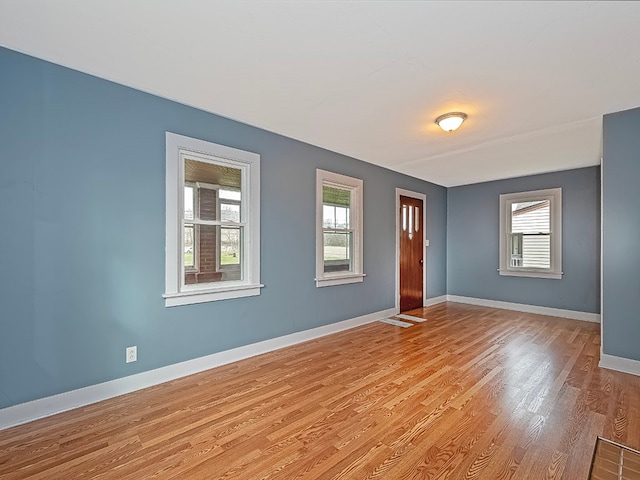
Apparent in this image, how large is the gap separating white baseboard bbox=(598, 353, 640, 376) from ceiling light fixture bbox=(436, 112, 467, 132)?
2876 millimetres

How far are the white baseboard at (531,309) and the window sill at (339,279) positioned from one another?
3.18 metres

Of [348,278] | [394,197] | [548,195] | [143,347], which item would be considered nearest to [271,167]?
[348,278]

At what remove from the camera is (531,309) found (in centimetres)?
582

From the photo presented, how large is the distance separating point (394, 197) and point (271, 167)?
2.67m

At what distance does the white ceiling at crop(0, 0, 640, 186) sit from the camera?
74.0 inches

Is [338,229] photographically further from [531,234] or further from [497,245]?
[531,234]

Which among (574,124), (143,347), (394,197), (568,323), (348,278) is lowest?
(568,323)

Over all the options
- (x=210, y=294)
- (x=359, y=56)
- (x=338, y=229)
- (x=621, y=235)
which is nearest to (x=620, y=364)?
(x=621, y=235)

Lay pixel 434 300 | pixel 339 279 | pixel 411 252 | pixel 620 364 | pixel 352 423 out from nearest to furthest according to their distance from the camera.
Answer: pixel 352 423 → pixel 620 364 → pixel 339 279 → pixel 411 252 → pixel 434 300

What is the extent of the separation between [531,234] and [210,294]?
587 cm

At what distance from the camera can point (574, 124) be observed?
3498 mm

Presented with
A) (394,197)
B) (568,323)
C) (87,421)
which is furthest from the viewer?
(394,197)

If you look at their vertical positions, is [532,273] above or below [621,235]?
below

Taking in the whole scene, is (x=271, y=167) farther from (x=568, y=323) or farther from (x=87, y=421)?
(x=568, y=323)
